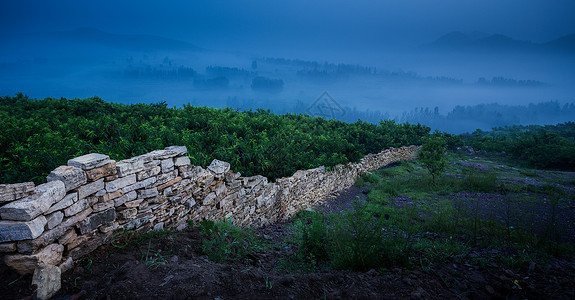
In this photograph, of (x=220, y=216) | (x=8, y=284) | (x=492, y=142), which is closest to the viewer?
(x=8, y=284)

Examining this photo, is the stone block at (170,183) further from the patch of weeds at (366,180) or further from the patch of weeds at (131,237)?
the patch of weeds at (366,180)

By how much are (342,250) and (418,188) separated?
9.97 metres

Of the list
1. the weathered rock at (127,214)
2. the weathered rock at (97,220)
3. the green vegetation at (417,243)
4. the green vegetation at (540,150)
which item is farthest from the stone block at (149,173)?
the green vegetation at (540,150)

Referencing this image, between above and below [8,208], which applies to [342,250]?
below

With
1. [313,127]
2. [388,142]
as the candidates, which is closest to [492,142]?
[388,142]

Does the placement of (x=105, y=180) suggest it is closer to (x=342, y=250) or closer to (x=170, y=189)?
(x=170, y=189)

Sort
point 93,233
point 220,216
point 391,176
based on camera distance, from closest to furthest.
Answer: point 93,233, point 220,216, point 391,176

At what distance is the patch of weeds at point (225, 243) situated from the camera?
15.1ft

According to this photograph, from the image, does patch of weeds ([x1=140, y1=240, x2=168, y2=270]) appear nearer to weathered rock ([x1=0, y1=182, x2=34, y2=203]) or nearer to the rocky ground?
the rocky ground

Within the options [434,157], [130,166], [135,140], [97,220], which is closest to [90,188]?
[97,220]

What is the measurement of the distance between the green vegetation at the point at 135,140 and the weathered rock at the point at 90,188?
5.40ft

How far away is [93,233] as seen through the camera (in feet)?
12.8

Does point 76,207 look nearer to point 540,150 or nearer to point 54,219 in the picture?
point 54,219

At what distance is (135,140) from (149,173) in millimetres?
4017
